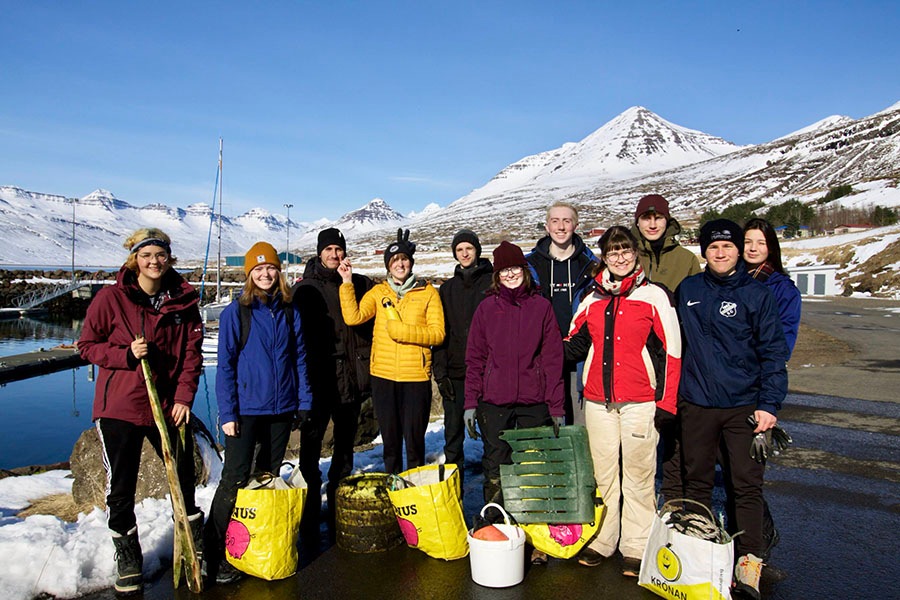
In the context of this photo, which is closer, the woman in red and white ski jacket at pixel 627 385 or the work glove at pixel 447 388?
the woman in red and white ski jacket at pixel 627 385

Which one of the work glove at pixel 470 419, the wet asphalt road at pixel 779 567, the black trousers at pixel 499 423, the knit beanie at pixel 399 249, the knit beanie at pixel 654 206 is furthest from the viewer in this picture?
the knit beanie at pixel 399 249

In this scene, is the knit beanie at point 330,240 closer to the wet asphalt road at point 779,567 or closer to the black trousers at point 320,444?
the black trousers at point 320,444

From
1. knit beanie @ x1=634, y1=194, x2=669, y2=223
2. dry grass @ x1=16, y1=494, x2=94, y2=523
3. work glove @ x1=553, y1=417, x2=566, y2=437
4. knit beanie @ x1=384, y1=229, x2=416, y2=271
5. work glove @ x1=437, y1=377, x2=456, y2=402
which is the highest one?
knit beanie @ x1=634, y1=194, x2=669, y2=223

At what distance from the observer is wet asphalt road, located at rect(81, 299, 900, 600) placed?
3.88 metres

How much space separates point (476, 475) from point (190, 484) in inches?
115

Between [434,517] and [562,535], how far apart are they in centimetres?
85

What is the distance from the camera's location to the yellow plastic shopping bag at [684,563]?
3.46 meters

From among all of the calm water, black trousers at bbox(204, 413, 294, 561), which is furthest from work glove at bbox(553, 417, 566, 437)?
the calm water

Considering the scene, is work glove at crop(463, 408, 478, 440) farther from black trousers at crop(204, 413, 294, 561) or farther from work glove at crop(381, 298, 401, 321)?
black trousers at crop(204, 413, 294, 561)

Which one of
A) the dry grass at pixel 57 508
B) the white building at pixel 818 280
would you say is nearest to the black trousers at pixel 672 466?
the dry grass at pixel 57 508

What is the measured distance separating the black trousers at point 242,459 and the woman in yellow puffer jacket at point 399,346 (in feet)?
2.80

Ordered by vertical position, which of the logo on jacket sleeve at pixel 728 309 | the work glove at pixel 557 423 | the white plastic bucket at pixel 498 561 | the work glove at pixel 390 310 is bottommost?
the white plastic bucket at pixel 498 561

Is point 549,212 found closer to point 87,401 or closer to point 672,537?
point 672,537

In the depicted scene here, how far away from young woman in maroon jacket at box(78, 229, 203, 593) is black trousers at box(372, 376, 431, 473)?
146cm
